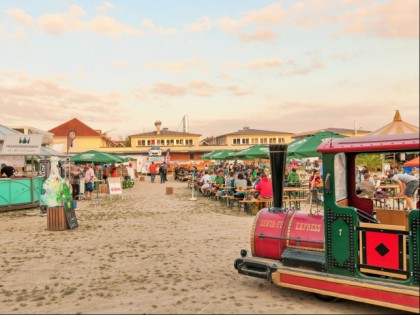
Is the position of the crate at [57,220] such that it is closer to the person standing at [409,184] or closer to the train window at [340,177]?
the train window at [340,177]

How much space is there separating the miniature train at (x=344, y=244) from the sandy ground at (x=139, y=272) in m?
0.38

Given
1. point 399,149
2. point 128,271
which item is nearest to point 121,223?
point 128,271

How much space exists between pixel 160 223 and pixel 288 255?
6980 millimetres

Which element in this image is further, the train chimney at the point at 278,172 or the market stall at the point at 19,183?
the market stall at the point at 19,183

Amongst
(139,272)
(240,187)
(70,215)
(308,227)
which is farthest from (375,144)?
(240,187)

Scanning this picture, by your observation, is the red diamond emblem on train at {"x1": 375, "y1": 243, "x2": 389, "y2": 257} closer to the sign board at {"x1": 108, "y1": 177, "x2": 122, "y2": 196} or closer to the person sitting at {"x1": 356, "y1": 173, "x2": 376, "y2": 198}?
the person sitting at {"x1": 356, "y1": 173, "x2": 376, "y2": 198}

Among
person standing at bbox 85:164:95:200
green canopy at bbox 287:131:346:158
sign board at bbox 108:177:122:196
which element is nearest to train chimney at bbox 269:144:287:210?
green canopy at bbox 287:131:346:158

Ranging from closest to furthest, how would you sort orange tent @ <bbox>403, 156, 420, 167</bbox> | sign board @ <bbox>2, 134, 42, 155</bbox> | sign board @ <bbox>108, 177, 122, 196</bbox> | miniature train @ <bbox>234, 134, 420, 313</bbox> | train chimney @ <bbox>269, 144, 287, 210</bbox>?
miniature train @ <bbox>234, 134, 420, 313</bbox> < orange tent @ <bbox>403, 156, 420, 167</bbox> < train chimney @ <bbox>269, 144, 287, 210</bbox> < sign board @ <bbox>2, 134, 42, 155</bbox> < sign board @ <bbox>108, 177, 122, 196</bbox>

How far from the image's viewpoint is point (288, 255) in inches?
225

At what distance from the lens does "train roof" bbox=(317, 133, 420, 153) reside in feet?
15.9

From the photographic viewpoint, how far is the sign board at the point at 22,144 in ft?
53.4

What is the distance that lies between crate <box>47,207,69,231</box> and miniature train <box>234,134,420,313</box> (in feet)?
22.0

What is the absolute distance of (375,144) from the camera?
511 centimetres

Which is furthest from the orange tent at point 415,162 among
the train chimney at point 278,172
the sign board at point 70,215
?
the sign board at point 70,215
